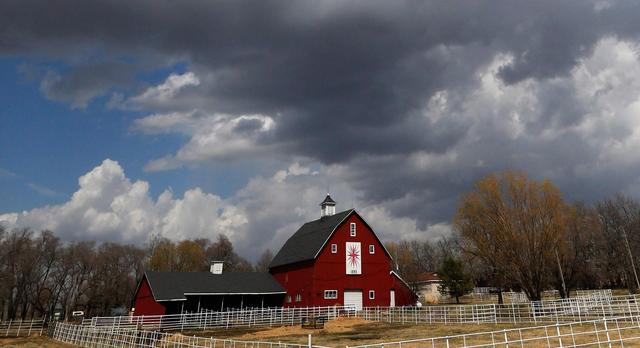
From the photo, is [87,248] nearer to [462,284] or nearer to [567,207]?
[462,284]

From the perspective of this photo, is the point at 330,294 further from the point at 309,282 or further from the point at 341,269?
the point at 341,269

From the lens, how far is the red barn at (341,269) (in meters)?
45.0

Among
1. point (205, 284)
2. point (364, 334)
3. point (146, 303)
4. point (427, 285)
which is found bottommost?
point (364, 334)

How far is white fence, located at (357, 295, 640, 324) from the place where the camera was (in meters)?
29.3

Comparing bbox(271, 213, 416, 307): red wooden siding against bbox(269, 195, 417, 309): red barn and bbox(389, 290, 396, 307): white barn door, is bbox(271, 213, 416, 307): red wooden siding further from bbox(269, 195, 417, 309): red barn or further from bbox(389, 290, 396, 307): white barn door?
bbox(389, 290, 396, 307): white barn door

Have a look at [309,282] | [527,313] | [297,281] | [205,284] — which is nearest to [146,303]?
[205,284]

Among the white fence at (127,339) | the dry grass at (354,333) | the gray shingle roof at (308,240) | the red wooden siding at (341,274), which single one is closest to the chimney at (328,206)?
the gray shingle roof at (308,240)

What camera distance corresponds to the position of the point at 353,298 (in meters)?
45.8

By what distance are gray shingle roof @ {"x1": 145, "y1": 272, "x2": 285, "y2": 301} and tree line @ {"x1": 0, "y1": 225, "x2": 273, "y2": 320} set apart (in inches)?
967

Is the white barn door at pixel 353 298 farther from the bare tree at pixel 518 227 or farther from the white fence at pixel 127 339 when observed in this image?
the white fence at pixel 127 339

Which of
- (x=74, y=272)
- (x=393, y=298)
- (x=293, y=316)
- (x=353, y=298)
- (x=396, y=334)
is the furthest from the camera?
(x=74, y=272)

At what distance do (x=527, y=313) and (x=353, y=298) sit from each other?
16185 millimetres

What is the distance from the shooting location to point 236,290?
1786 inches

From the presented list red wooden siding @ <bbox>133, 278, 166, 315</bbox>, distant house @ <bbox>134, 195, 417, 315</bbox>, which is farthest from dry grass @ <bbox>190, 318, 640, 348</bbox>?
red wooden siding @ <bbox>133, 278, 166, 315</bbox>
